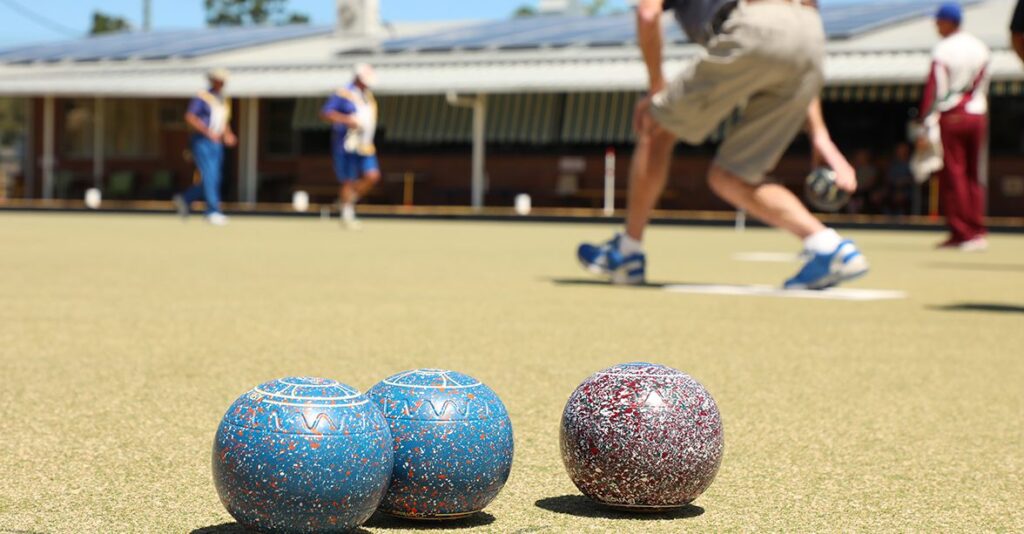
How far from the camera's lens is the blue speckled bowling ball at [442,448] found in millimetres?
2561

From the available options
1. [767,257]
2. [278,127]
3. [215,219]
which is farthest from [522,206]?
[767,257]

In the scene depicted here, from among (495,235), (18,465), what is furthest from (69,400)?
(495,235)

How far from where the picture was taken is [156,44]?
126 feet

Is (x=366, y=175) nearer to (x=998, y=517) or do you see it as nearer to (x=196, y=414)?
(x=196, y=414)

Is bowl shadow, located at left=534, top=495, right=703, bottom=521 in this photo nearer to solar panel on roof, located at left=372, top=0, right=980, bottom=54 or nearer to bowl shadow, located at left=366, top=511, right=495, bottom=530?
bowl shadow, located at left=366, top=511, right=495, bottom=530

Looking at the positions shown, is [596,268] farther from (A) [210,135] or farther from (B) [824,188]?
(A) [210,135]

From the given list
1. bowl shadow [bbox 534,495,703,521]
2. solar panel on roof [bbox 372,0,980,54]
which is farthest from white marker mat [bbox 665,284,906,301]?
solar panel on roof [bbox 372,0,980,54]

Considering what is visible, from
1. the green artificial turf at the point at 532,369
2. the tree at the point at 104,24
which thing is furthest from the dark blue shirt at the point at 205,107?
the tree at the point at 104,24

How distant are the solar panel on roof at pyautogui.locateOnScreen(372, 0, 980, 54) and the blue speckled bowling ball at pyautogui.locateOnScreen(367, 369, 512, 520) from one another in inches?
1017

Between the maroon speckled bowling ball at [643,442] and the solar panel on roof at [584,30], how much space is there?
25.6m

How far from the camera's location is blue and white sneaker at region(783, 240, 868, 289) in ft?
25.0

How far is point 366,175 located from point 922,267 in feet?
27.4

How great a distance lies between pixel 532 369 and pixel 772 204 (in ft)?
10.1

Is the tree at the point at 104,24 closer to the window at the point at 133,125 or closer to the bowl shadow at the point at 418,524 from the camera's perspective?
the window at the point at 133,125
